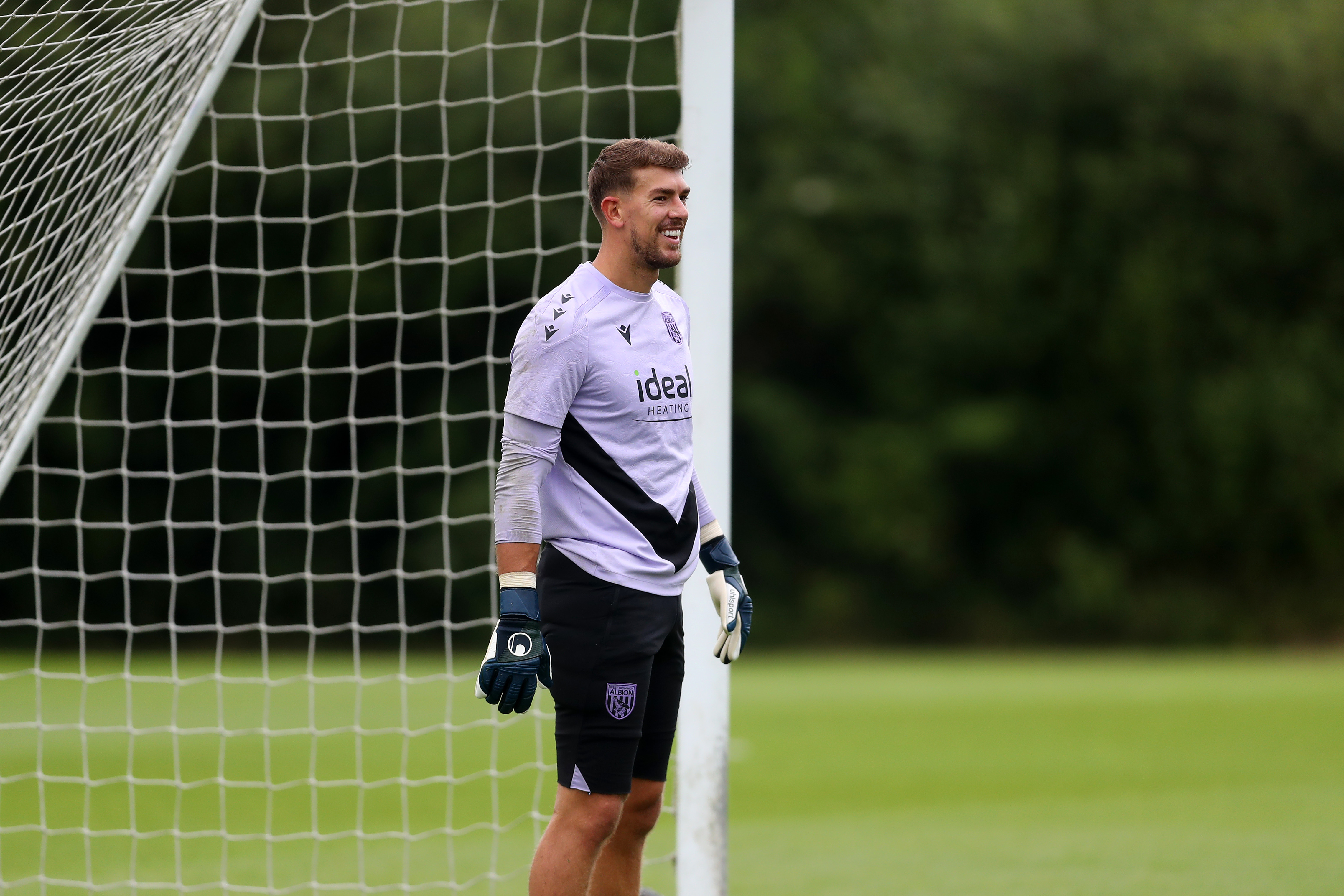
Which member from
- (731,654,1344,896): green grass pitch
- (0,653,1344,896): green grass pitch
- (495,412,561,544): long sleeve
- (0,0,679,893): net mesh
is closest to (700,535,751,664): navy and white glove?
(495,412,561,544): long sleeve

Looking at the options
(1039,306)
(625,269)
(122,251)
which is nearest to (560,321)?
(625,269)

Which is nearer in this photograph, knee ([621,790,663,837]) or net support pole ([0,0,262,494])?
knee ([621,790,663,837])

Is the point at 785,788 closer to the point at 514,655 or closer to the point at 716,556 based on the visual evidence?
the point at 716,556

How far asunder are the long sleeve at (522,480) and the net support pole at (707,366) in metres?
1.00

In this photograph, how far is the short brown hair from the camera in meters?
2.79

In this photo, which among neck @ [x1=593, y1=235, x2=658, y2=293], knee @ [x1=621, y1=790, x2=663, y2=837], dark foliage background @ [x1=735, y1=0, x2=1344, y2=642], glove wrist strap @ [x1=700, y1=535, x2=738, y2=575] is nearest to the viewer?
neck @ [x1=593, y1=235, x2=658, y2=293]

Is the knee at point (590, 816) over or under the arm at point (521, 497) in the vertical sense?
under

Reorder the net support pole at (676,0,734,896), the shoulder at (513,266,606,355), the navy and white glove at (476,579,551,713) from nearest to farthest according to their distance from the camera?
the navy and white glove at (476,579,551,713) < the shoulder at (513,266,606,355) < the net support pole at (676,0,734,896)

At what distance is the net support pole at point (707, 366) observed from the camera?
3654 millimetres

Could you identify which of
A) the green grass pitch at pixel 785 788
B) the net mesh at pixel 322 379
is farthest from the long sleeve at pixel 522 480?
the net mesh at pixel 322 379

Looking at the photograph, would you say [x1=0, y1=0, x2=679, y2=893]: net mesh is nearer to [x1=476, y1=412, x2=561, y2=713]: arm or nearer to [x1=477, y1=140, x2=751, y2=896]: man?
[x1=477, y1=140, x2=751, y2=896]: man

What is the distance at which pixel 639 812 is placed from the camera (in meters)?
2.95

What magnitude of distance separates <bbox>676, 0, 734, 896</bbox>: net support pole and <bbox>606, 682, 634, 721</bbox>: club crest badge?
0.90m

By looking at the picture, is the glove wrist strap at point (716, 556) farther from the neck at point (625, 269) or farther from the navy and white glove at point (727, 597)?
the neck at point (625, 269)
